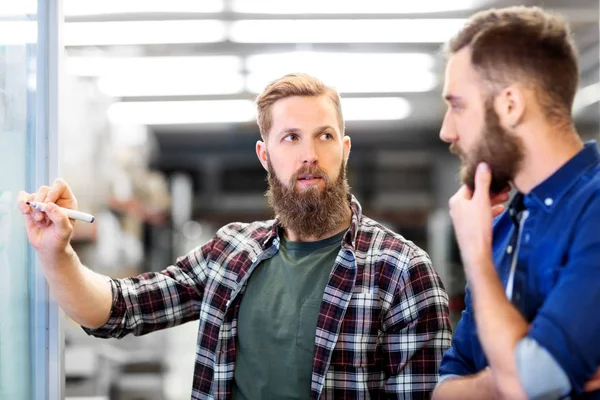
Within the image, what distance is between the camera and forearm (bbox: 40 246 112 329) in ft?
5.81

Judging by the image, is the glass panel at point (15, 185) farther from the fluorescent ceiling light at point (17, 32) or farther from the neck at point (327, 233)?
the neck at point (327, 233)

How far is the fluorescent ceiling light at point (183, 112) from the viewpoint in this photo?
26.3 feet

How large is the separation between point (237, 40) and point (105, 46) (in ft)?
3.51

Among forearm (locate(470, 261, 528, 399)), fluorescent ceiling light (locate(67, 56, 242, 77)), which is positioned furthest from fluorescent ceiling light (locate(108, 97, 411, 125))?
forearm (locate(470, 261, 528, 399))

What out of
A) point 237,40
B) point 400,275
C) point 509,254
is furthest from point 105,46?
point 509,254

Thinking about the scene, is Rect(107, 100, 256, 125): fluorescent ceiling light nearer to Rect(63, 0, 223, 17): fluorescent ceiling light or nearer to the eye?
Rect(63, 0, 223, 17): fluorescent ceiling light

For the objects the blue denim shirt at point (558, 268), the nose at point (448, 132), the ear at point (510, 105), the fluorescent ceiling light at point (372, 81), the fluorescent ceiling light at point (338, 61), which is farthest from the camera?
Result: the fluorescent ceiling light at point (372, 81)

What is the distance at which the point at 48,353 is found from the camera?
5.98 feet

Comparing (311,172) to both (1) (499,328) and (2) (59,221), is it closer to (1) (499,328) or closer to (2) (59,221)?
(2) (59,221)

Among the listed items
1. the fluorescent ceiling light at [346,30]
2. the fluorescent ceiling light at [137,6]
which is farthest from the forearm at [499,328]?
the fluorescent ceiling light at [346,30]

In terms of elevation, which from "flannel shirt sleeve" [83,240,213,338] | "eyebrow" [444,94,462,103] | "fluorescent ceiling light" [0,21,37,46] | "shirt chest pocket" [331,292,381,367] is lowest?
"shirt chest pocket" [331,292,381,367]

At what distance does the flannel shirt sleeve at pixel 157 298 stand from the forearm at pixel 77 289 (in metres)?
0.04

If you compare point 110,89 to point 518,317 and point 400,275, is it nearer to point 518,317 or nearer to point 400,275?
point 400,275

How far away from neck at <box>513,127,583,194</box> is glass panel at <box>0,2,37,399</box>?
1204 mm
